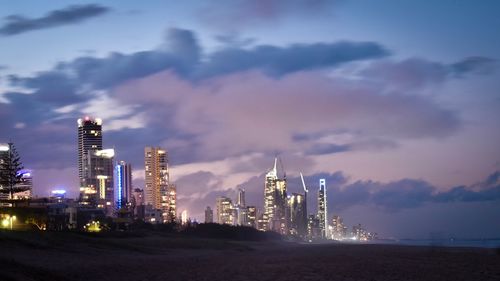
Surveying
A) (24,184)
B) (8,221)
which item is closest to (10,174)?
(8,221)

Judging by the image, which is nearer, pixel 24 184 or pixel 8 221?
pixel 8 221

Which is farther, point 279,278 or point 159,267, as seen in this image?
point 159,267

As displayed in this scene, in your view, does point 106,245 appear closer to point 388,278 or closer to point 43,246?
point 43,246

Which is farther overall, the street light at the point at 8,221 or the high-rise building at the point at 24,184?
the high-rise building at the point at 24,184

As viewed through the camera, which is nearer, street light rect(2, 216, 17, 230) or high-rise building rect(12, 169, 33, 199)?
street light rect(2, 216, 17, 230)

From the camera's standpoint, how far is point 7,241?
35.3m

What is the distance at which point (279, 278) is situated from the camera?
1057 inches

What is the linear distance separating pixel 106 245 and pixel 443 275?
27.1 metres

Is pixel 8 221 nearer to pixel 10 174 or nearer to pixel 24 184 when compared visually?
pixel 10 174

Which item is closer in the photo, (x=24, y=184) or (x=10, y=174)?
(x=10, y=174)

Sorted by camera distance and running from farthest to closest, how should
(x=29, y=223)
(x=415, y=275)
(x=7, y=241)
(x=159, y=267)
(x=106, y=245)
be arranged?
(x=29, y=223) < (x=106, y=245) < (x=7, y=241) < (x=159, y=267) < (x=415, y=275)

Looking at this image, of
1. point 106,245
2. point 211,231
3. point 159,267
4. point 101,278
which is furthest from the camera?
point 211,231

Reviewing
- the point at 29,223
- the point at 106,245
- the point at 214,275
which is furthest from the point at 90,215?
the point at 214,275

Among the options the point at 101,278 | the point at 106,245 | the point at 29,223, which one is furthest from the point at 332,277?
the point at 29,223
